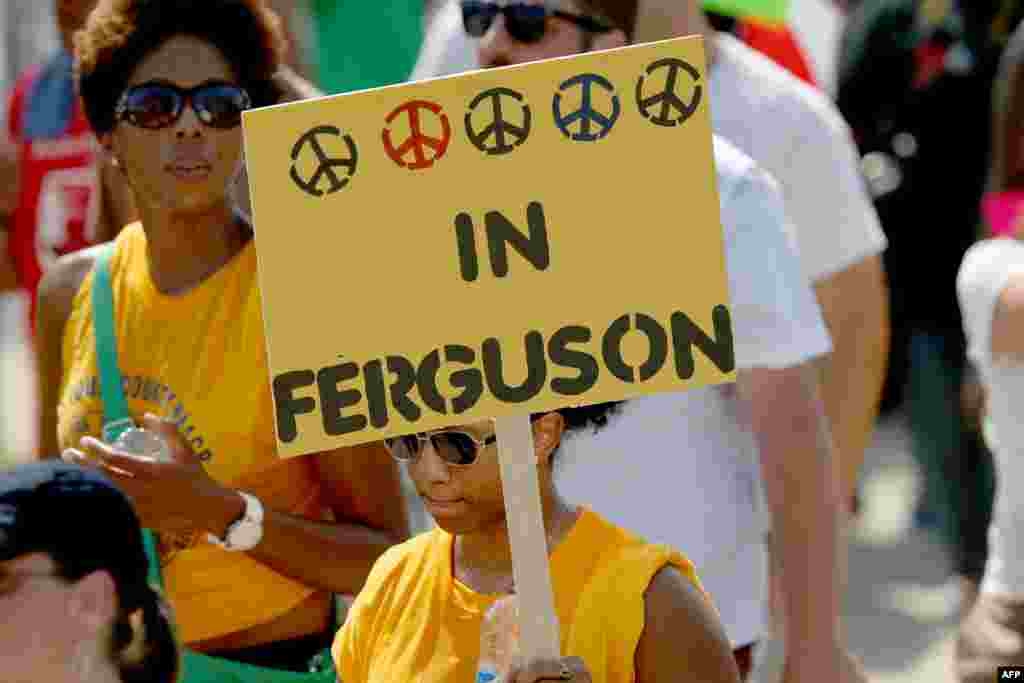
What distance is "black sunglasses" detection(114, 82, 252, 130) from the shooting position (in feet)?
12.0

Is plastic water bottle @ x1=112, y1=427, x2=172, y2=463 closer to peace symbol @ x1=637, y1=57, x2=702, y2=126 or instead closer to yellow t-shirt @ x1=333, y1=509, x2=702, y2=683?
→ yellow t-shirt @ x1=333, y1=509, x2=702, y2=683

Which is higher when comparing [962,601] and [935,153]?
[935,153]

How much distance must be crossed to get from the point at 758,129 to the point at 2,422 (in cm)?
653

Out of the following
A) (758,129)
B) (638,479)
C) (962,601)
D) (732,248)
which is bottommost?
(962,601)

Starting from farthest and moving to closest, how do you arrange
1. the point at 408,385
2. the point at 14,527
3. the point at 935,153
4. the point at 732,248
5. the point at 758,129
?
the point at 935,153 → the point at 758,129 → the point at 732,248 → the point at 14,527 → the point at 408,385

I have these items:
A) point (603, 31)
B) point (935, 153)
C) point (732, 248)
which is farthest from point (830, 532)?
point (935, 153)

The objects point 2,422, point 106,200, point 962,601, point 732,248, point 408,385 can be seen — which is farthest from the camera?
point 2,422

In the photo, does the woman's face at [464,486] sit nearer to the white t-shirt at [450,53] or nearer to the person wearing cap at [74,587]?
the person wearing cap at [74,587]

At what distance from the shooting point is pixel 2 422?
10.3 metres

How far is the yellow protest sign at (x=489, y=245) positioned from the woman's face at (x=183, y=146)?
0.82 meters

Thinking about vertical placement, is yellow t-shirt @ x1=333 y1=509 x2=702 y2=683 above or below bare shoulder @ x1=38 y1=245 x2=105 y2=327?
below

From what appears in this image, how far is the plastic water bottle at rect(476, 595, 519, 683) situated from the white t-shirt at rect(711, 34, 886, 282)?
152 cm

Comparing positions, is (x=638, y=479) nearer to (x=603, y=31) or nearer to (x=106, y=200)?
(x=603, y=31)

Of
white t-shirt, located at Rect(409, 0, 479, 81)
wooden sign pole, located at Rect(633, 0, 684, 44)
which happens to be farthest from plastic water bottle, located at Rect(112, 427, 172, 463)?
white t-shirt, located at Rect(409, 0, 479, 81)
